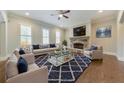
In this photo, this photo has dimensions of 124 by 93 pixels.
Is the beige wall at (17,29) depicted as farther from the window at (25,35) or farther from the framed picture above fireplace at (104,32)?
the framed picture above fireplace at (104,32)

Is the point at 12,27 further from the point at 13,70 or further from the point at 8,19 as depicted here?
the point at 13,70

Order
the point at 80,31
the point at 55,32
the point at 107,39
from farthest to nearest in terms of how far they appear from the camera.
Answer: the point at 55,32
the point at 80,31
the point at 107,39

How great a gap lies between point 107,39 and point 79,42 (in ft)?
7.40

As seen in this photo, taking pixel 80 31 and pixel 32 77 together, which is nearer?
pixel 32 77

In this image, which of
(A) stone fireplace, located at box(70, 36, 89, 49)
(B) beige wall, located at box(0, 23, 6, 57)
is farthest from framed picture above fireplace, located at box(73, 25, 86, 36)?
(B) beige wall, located at box(0, 23, 6, 57)

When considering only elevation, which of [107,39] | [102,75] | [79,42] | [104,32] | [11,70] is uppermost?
[104,32]

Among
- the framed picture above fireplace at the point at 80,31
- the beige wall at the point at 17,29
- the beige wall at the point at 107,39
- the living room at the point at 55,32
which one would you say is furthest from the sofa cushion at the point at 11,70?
the framed picture above fireplace at the point at 80,31

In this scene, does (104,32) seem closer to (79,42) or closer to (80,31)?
(80,31)

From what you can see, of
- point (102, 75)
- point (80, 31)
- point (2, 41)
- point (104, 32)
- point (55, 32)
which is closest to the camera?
point (102, 75)

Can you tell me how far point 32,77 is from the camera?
5.87 ft

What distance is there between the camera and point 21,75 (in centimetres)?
168

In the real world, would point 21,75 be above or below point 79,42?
below

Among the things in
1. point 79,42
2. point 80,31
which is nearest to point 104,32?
point 80,31
